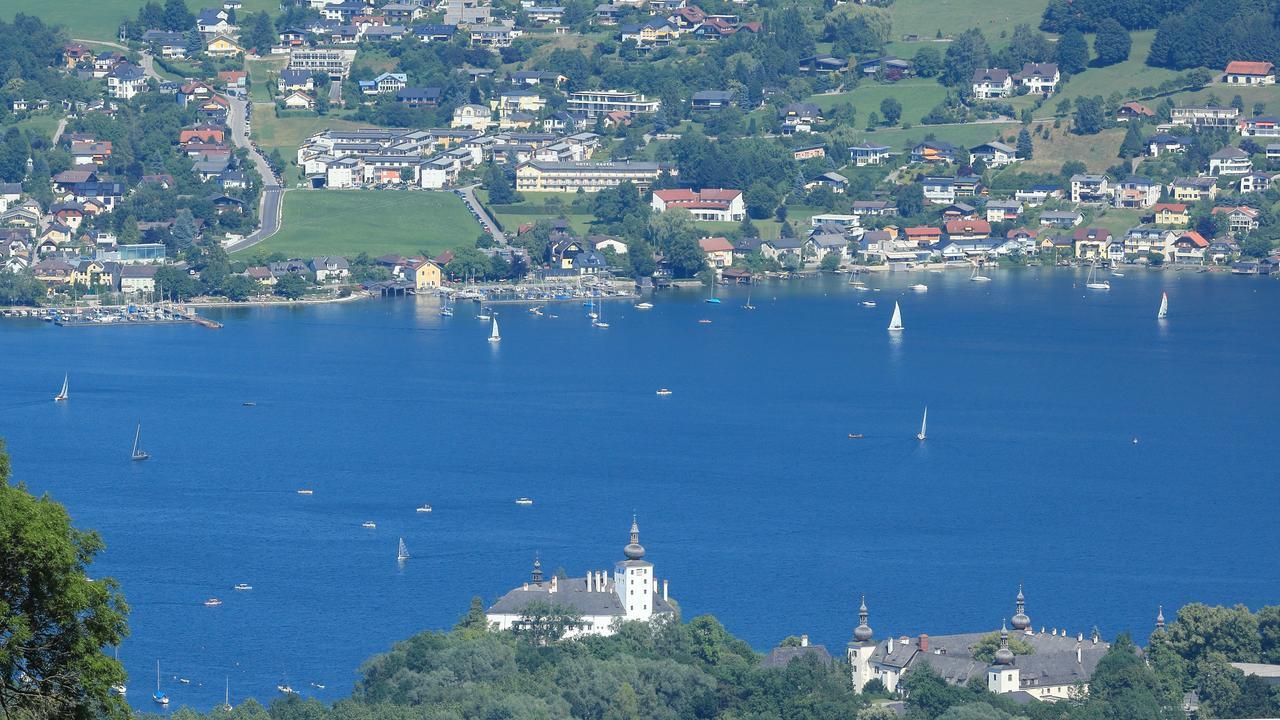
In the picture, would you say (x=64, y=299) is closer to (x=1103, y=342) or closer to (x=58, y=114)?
(x=58, y=114)

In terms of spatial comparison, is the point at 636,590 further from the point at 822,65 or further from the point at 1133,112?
the point at 822,65

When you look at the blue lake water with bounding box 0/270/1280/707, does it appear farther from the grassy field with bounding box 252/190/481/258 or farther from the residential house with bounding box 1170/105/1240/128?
the residential house with bounding box 1170/105/1240/128

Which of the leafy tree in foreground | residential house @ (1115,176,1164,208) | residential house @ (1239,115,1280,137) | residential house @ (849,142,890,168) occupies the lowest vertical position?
residential house @ (1115,176,1164,208)

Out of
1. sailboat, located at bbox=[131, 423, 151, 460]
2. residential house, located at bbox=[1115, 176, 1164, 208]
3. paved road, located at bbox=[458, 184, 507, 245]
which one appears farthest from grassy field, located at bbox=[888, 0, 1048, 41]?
sailboat, located at bbox=[131, 423, 151, 460]

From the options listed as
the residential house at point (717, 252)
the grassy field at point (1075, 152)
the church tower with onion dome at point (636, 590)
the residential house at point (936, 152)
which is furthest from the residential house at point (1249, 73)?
the church tower with onion dome at point (636, 590)

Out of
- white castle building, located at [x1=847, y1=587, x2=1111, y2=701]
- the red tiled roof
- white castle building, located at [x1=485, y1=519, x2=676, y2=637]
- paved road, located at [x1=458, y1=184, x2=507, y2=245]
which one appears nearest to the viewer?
white castle building, located at [x1=847, y1=587, x2=1111, y2=701]

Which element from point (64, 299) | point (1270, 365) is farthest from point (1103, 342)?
point (64, 299)
